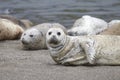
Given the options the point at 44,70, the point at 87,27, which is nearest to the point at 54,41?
the point at 44,70

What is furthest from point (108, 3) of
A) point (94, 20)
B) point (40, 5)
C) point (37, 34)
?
point (37, 34)

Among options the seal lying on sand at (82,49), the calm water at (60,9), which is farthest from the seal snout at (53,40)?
the calm water at (60,9)

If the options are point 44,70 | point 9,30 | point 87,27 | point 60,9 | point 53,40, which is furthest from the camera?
point 60,9

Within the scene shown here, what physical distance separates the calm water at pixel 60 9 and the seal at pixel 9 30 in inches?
93.3

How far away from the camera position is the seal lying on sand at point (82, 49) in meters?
7.03

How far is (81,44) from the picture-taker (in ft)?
23.4

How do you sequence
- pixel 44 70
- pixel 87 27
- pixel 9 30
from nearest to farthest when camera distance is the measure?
pixel 44 70, pixel 87 27, pixel 9 30

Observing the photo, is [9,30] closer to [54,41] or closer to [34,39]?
[34,39]

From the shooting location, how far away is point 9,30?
11156mm

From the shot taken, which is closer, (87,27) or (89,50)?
(89,50)

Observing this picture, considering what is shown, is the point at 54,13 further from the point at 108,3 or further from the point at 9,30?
the point at 9,30

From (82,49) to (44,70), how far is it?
2.71 feet

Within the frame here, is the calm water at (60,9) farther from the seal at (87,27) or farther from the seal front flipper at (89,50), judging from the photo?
the seal front flipper at (89,50)

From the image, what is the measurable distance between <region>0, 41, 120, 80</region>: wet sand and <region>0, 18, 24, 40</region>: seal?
2.89 m
